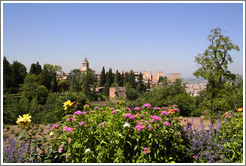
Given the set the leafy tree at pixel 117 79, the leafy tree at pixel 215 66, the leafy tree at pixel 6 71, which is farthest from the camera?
the leafy tree at pixel 117 79

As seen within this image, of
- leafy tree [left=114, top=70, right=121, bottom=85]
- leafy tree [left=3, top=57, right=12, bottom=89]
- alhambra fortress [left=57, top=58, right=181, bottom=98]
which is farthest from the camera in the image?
leafy tree [left=114, top=70, right=121, bottom=85]

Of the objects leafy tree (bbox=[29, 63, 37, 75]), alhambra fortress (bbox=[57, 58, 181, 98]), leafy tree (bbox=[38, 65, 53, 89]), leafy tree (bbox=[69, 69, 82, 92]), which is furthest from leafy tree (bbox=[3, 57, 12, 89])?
alhambra fortress (bbox=[57, 58, 181, 98])

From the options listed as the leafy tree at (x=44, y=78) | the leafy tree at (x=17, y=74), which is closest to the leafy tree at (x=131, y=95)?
the leafy tree at (x=44, y=78)

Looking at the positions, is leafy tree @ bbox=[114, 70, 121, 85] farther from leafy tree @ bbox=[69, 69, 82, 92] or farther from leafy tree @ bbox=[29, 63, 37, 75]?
leafy tree @ bbox=[29, 63, 37, 75]

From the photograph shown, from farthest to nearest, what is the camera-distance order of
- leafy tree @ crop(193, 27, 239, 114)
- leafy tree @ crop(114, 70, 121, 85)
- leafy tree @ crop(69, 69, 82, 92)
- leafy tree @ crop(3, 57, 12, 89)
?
leafy tree @ crop(114, 70, 121, 85) → leafy tree @ crop(69, 69, 82, 92) → leafy tree @ crop(193, 27, 239, 114) → leafy tree @ crop(3, 57, 12, 89)

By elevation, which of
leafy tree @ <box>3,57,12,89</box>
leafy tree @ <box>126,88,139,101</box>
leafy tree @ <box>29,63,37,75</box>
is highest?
leafy tree @ <box>29,63,37,75</box>

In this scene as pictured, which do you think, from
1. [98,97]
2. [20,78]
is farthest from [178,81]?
[20,78]

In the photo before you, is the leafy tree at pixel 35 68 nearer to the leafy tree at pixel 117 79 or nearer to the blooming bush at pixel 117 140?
the leafy tree at pixel 117 79

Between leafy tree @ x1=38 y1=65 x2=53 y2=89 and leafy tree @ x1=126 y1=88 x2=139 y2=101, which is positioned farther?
leafy tree @ x1=38 y1=65 x2=53 y2=89

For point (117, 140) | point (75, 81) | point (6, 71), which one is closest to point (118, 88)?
point (75, 81)

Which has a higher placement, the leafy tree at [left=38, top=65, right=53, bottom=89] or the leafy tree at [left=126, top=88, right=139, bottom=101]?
the leafy tree at [left=38, top=65, right=53, bottom=89]

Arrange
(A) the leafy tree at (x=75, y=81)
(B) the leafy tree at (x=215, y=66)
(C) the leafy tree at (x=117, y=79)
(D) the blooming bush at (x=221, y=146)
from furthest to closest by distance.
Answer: (C) the leafy tree at (x=117, y=79), (A) the leafy tree at (x=75, y=81), (B) the leafy tree at (x=215, y=66), (D) the blooming bush at (x=221, y=146)

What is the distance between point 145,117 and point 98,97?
33.0m

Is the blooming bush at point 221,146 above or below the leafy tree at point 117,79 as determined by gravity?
below
